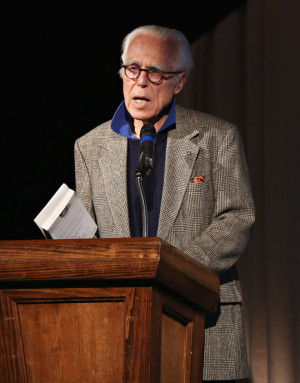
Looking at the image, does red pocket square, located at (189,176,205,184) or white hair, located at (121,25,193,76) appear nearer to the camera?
red pocket square, located at (189,176,205,184)

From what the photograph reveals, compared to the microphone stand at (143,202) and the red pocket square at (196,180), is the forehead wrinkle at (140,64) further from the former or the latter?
the microphone stand at (143,202)

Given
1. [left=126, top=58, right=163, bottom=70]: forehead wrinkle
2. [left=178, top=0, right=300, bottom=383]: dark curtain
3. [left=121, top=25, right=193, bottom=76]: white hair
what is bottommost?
[left=178, top=0, right=300, bottom=383]: dark curtain

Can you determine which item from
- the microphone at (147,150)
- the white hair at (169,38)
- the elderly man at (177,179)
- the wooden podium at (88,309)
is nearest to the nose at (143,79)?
the elderly man at (177,179)

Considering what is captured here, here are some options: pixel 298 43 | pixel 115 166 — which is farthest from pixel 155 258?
pixel 298 43

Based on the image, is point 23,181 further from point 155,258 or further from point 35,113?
point 155,258

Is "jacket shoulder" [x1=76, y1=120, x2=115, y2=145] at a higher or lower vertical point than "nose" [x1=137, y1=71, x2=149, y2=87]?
lower

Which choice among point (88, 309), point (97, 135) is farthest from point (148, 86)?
point (88, 309)

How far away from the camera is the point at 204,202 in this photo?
6.49ft

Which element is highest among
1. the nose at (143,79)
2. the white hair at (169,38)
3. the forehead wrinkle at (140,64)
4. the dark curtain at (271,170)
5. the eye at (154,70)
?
the white hair at (169,38)

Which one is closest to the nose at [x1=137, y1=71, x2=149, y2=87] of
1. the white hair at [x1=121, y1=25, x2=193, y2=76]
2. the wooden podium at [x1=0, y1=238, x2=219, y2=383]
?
the white hair at [x1=121, y1=25, x2=193, y2=76]

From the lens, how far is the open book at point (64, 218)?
1494mm

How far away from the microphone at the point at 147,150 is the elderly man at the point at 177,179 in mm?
234

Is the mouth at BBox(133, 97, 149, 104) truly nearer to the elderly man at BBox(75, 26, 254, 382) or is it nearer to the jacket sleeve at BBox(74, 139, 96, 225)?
A: the elderly man at BBox(75, 26, 254, 382)

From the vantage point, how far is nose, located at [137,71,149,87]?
211cm
